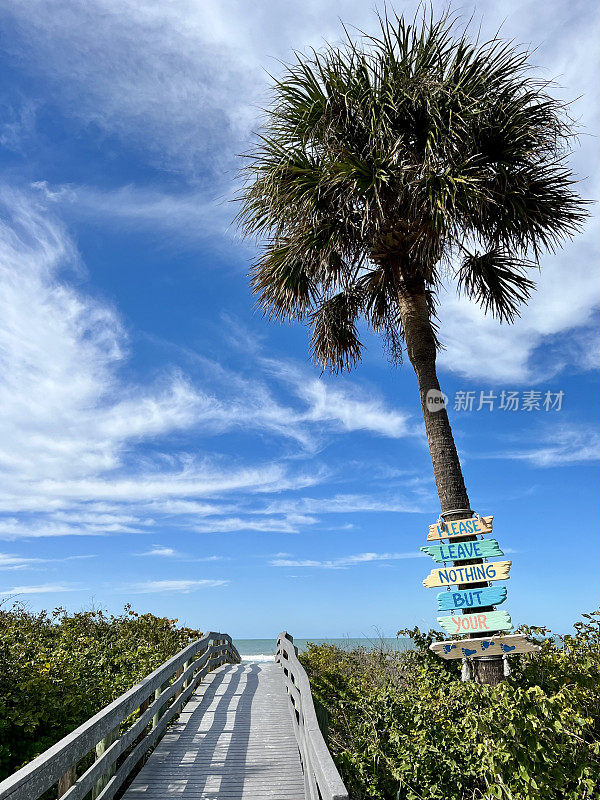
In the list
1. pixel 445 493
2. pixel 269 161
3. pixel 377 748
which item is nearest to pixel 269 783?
pixel 377 748

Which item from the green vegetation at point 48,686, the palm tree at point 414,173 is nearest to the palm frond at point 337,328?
the palm tree at point 414,173

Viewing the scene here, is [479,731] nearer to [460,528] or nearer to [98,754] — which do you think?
[460,528]

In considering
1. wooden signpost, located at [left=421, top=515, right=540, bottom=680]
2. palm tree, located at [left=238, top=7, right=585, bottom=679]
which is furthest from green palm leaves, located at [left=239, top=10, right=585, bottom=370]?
wooden signpost, located at [left=421, top=515, right=540, bottom=680]

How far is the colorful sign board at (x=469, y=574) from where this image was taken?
8.86 metres

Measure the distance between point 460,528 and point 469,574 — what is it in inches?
27.4

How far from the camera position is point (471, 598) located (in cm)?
884

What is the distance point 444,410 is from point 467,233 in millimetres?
3065

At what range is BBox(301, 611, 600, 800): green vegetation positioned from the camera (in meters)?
6.45

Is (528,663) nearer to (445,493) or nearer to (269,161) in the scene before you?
(445,493)

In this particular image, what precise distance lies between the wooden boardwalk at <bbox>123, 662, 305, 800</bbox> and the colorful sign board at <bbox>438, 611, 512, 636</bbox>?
2.81 meters

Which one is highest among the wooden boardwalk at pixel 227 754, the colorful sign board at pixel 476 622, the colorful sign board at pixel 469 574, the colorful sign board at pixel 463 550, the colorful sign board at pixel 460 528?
the colorful sign board at pixel 460 528

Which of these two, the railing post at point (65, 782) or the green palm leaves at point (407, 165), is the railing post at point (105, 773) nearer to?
the railing post at point (65, 782)

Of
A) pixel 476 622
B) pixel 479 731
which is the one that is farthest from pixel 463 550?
pixel 479 731

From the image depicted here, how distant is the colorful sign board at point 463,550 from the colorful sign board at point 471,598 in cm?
49
